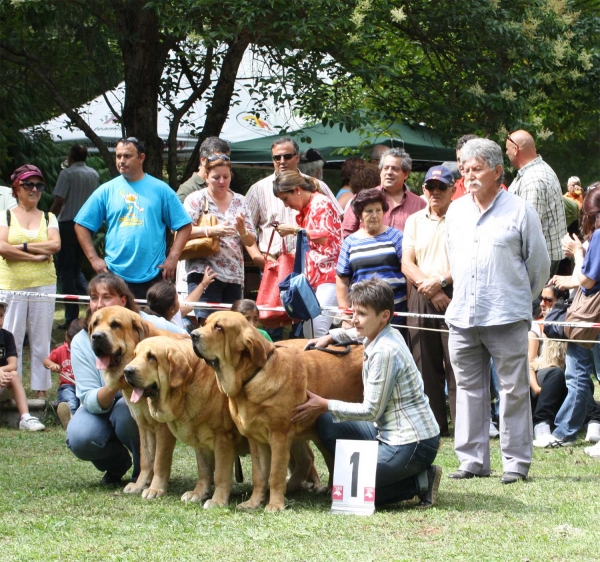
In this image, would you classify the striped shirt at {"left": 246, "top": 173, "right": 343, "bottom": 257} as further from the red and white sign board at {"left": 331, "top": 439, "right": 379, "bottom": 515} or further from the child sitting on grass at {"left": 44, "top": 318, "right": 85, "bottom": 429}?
the red and white sign board at {"left": 331, "top": 439, "right": 379, "bottom": 515}

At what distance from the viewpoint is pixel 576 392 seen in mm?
7762

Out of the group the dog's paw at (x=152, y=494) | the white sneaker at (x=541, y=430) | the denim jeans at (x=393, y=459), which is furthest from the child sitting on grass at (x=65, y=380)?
the white sneaker at (x=541, y=430)

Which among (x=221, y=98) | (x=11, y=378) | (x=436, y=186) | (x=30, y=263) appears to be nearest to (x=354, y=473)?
(x=436, y=186)

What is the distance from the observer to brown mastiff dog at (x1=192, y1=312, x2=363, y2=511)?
5223mm

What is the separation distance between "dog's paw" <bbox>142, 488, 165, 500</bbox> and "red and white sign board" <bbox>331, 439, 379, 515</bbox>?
1048 mm

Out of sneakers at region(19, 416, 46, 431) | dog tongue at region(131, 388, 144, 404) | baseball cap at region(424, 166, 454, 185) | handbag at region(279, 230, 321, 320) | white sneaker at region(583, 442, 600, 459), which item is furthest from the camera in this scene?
sneakers at region(19, 416, 46, 431)

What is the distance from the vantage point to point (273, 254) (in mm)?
8539

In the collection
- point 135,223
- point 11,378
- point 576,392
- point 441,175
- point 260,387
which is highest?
point 441,175

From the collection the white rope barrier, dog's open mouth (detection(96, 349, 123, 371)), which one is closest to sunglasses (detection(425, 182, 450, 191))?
the white rope barrier

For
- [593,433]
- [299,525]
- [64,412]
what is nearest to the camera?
[299,525]

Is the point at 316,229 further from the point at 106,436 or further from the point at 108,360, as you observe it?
the point at 108,360

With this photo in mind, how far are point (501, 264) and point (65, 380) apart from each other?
4047mm

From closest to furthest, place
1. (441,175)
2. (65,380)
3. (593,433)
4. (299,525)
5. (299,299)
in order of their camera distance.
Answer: (299,525) < (299,299) < (441,175) < (593,433) < (65,380)

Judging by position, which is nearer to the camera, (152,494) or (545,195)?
(152,494)
